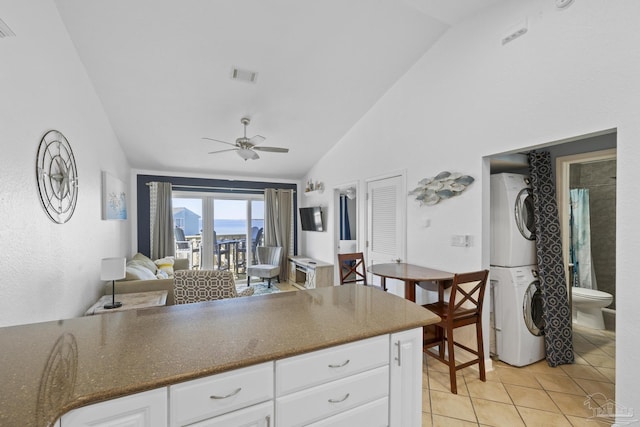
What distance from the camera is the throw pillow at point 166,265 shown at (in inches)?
187

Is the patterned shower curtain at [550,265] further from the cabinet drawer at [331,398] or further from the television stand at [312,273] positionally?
the television stand at [312,273]

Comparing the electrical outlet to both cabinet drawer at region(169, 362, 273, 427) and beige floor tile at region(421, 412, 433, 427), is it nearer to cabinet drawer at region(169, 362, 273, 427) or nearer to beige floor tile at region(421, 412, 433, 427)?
beige floor tile at region(421, 412, 433, 427)

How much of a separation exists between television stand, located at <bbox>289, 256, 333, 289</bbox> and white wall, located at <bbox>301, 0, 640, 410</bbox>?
1.98 meters

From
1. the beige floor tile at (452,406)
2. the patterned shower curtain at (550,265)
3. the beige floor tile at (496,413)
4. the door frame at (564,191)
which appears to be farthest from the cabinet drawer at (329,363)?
the door frame at (564,191)

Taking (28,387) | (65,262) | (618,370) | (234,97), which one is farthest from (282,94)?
(618,370)

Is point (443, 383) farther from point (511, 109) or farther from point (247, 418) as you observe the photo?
point (511, 109)

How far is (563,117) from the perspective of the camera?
2021mm

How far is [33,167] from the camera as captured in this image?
5.76 feet

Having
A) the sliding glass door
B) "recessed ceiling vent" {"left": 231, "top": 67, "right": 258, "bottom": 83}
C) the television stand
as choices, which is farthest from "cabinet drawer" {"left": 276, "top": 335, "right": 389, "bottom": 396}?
the sliding glass door

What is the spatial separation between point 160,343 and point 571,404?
2808 millimetres

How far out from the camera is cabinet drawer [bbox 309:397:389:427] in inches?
48.0

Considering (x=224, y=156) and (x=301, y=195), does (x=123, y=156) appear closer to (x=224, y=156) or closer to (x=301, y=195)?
(x=224, y=156)

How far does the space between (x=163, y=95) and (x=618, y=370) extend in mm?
4662

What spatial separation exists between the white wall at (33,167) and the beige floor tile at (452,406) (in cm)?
271
